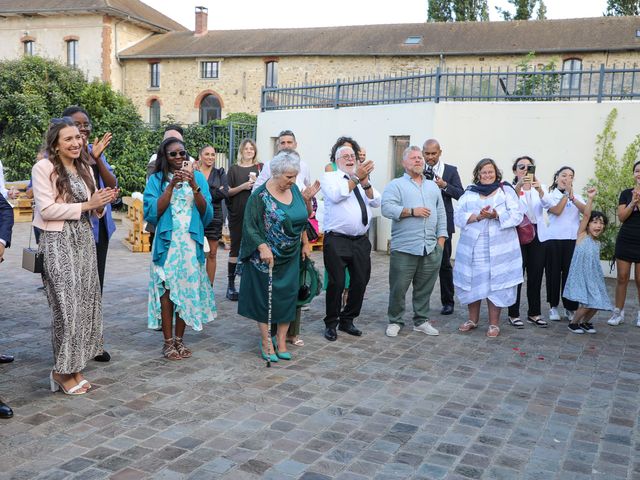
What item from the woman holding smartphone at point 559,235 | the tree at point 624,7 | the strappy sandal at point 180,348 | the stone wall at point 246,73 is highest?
the tree at point 624,7

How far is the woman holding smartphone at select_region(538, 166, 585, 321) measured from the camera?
7.59m

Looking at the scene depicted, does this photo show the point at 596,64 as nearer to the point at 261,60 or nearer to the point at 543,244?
the point at 261,60

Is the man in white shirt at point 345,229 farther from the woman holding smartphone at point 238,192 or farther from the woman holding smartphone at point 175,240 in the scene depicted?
the woman holding smartphone at point 238,192

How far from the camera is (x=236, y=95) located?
35250 millimetres

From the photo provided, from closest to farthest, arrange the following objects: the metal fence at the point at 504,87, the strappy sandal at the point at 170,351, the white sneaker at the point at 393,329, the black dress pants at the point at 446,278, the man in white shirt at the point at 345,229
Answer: the strappy sandal at the point at 170,351, the man in white shirt at the point at 345,229, the white sneaker at the point at 393,329, the black dress pants at the point at 446,278, the metal fence at the point at 504,87

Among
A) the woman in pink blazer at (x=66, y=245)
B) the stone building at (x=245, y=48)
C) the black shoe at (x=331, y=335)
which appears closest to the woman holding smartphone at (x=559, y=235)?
the black shoe at (x=331, y=335)

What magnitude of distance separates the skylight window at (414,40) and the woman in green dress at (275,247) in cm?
2725

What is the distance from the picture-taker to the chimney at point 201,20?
37.3 metres

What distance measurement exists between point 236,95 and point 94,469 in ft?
108

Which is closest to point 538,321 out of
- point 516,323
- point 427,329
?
point 516,323

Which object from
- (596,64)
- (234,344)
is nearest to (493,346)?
(234,344)

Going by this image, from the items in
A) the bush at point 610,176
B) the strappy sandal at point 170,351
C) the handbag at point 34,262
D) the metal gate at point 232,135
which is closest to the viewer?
the handbag at point 34,262

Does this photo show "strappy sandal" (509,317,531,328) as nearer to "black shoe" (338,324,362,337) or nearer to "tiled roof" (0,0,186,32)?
"black shoe" (338,324,362,337)

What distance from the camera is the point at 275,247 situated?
5.70 m
